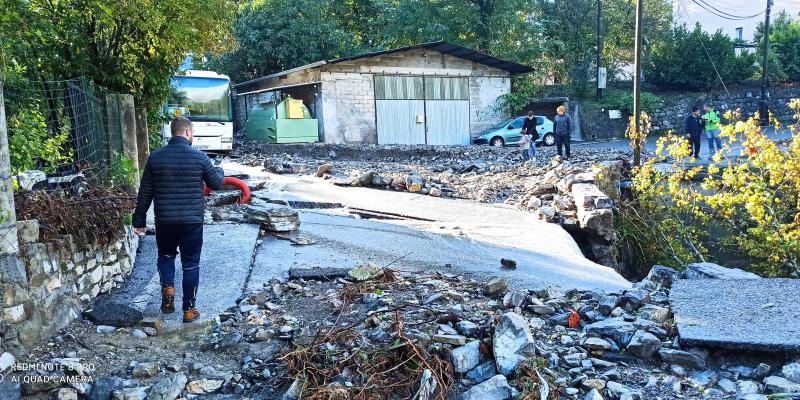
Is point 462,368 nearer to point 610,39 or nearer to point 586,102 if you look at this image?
point 586,102

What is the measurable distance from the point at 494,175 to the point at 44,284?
11906mm

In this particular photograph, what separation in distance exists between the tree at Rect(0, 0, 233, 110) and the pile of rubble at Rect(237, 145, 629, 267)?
5.17 metres

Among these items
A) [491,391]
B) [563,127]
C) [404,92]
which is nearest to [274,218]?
[491,391]

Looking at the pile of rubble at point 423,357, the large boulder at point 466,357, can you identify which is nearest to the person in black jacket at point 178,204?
the pile of rubble at point 423,357

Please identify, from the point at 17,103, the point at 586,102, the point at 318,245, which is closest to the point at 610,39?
the point at 586,102

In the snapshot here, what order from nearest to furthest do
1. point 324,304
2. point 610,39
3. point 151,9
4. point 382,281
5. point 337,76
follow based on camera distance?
point 324,304, point 382,281, point 151,9, point 337,76, point 610,39

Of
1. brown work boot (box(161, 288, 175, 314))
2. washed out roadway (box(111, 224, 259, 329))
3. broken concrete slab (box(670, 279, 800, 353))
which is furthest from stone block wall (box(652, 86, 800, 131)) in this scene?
brown work boot (box(161, 288, 175, 314))

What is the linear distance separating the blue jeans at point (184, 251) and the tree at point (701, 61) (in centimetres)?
3107

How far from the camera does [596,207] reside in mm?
10227

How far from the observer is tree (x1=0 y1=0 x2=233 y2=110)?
657cm

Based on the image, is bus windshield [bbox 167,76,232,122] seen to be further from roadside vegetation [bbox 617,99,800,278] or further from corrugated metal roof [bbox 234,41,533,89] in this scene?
roadside vegetation [bbox 617,99,800,278]

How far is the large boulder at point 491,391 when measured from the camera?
3.51m

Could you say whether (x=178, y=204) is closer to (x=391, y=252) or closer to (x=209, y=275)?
(x=209, y=275)

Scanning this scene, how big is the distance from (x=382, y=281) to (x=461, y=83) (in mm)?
21133
